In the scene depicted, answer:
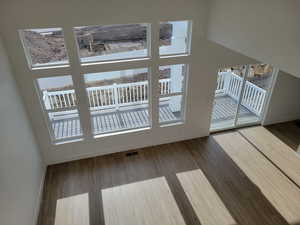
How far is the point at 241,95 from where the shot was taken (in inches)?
207

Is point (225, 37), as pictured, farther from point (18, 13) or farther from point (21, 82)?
point (21, 82)

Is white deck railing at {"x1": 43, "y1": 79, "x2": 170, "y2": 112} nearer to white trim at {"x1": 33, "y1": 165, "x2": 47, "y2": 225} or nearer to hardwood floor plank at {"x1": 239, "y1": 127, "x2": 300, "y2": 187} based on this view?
white trim at {"x1": 33, "y1": 165, "x2": 47, "y2": 225}

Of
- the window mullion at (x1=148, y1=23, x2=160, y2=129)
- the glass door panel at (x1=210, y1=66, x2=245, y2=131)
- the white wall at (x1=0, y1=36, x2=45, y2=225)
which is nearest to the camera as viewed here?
the white wall at (x1=0, y1=36, x2=45, y2=225)

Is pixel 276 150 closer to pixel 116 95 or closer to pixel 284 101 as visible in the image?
pixel 284 101

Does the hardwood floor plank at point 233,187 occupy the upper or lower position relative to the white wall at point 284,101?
lower

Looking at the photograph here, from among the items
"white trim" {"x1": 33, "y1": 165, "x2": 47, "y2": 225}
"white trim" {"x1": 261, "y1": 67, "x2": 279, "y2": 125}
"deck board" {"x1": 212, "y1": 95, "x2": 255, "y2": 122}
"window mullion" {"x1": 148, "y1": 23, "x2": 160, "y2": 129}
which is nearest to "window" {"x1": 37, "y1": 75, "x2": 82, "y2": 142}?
"white trim" {"x1": 33, "y1": 165, "x2": 47, "y2": 225}

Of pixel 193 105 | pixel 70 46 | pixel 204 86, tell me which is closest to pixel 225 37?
pixel 204 86

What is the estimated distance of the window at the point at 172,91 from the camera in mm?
4570

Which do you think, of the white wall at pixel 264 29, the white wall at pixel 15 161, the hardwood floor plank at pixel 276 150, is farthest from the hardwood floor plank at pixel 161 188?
the white wall at pixel 264 29

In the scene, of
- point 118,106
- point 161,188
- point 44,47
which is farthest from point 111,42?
point 161,188

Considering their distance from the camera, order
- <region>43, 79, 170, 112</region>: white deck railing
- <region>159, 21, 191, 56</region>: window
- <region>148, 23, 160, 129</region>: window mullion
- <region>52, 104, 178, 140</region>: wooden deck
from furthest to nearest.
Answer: <region>43, 79, 170, 112</region>: white deck railing < <region>52, 104, 178, 140</region>: wooden deck < <region>159, 21, 191, 56</region>: window < <region>148, 23, 160, 129</region>: window mullion

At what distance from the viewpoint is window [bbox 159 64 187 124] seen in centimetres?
457

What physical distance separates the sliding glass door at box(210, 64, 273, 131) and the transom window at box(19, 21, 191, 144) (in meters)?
1.52

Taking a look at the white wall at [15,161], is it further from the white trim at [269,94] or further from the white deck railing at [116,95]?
the white trim at [269,94]
